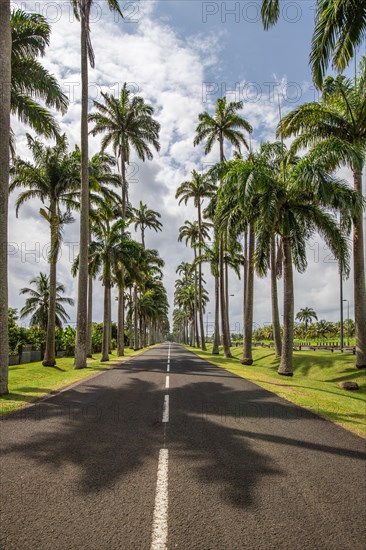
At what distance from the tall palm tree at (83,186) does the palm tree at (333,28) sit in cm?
1252

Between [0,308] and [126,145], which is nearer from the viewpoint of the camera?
[0,308]

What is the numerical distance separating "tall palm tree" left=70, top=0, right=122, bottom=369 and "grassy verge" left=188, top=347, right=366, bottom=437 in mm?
8390

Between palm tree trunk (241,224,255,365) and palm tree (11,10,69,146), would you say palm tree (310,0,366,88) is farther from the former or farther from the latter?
palm tree trunk (241,224,255,365)

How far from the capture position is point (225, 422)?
7309mm

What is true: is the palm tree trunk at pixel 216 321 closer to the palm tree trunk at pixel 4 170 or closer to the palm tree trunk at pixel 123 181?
the palm tree trunk at pixel 123 181

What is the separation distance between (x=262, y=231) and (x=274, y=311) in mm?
10861

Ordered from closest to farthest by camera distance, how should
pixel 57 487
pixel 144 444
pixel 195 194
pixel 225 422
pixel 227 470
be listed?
pixel 57 487 → pixel 227 470 → pixel 144 444 → pixel 225 422 → pixel 195 194

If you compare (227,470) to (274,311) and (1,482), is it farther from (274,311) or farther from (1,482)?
(274,311)

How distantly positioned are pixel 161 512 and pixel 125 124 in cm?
3344

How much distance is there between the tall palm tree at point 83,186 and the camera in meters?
19.9

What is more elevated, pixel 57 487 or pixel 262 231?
pixel 262 231

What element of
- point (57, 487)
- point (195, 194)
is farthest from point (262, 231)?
point (195, 194)

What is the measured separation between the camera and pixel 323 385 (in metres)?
14.8

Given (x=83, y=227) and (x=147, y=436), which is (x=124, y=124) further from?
(x=147, y=436)
